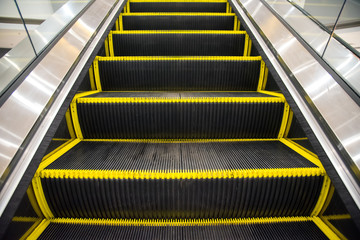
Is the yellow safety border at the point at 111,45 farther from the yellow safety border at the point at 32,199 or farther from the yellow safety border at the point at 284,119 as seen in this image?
the yellow safety border at the point at 284,119

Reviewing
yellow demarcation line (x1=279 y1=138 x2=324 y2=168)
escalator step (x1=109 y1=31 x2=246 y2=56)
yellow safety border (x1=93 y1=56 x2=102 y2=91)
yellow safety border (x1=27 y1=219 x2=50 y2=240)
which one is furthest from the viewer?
escalator step (x1=109 y1=31 x2=246 y2=56)

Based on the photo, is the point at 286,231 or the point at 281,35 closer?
the point at 286,231

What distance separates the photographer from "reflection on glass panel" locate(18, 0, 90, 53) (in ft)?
4.63

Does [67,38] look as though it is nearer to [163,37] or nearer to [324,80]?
[163,37]

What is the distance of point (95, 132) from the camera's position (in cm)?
141

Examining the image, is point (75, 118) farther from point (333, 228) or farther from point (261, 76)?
point (333, 228)

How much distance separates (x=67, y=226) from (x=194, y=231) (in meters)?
0.67

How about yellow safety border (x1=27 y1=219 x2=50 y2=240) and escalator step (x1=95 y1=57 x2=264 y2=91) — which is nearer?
yellow safety border (x1=27 y1=219 x2=50 y2=240)

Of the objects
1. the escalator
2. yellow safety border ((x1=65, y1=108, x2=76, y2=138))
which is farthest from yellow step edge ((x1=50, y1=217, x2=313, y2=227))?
yellow safety border ((x1=65, y1=108, x2=76, y2=138))

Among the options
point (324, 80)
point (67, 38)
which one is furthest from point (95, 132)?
point (324, 80)

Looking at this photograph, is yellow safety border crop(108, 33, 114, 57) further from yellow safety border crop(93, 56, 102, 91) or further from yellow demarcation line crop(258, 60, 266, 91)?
yellow demarcation line crop(258, 60, 266, 91)

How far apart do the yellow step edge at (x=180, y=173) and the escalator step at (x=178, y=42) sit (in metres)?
1.42

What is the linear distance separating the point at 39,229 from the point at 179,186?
751 millimetres

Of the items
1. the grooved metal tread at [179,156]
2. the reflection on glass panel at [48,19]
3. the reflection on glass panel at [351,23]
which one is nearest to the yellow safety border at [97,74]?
the reflection on glass panel at [48,19]
